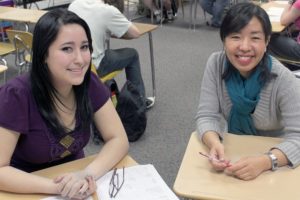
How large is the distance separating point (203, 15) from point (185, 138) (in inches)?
172

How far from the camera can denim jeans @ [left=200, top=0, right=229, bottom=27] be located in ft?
19.6

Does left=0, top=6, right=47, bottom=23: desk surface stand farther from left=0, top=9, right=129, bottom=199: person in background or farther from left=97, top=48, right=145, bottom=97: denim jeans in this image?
left=0, top=9, right=129, bottom=199: person in background

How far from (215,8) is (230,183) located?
5.10 m

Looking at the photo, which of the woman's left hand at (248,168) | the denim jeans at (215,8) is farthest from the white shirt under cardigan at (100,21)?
the denim jeans at (215,8)

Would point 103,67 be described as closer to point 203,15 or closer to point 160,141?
point 160,141

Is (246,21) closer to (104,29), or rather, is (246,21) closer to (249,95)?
(249,95)

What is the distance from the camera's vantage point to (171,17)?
6.68 m

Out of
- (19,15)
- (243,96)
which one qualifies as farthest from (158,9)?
(243,96)

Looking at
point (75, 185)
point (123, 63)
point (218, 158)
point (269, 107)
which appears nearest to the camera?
point (75, 185)

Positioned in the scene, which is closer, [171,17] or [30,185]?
[30,185]

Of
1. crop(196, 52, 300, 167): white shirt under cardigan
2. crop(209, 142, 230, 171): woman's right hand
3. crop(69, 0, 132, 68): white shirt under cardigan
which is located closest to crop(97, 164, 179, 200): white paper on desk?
crop(209, 142, 230, 171): woman's right hand

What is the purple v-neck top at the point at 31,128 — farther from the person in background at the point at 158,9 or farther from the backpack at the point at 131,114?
the person in background at the point at 158,9

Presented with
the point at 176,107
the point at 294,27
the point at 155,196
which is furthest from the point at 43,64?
the point at 294,27

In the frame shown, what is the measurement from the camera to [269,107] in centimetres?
156
